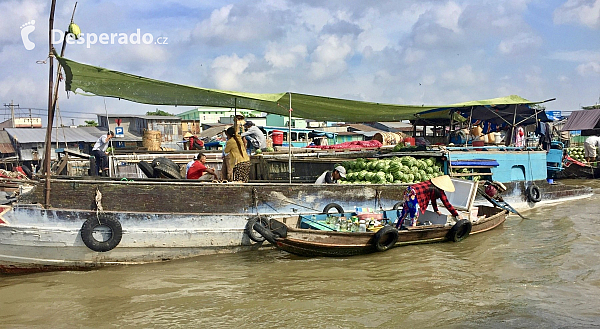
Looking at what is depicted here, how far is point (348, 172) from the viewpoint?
980cm

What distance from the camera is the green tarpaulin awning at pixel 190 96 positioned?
689 centimetres

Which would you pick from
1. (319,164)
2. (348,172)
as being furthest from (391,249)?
(319,164)

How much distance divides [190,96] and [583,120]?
31283 millimetres

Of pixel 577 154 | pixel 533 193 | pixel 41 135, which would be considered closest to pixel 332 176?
pixel 533 193

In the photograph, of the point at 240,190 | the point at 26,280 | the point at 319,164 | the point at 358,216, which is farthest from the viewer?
the point at 319,164

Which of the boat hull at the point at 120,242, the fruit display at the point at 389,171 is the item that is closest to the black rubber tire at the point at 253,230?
the boat hull at the point at 120,242

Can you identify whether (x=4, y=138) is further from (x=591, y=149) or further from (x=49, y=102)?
(x=591, y=149)

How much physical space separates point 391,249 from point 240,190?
2811 millimetres

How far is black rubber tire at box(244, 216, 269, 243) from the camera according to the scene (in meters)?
7.30

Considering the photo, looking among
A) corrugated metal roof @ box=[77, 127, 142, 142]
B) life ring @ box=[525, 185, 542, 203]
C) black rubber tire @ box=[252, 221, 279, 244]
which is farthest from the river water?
corrugated metal roof @ box=[77, 127, 142, 142]

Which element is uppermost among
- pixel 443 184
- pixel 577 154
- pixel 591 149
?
pixel 591 149

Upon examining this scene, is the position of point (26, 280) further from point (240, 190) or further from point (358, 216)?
point (358, 216)

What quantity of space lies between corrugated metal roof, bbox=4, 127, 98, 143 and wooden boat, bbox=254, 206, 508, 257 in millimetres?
21184

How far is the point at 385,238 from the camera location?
7328mm
